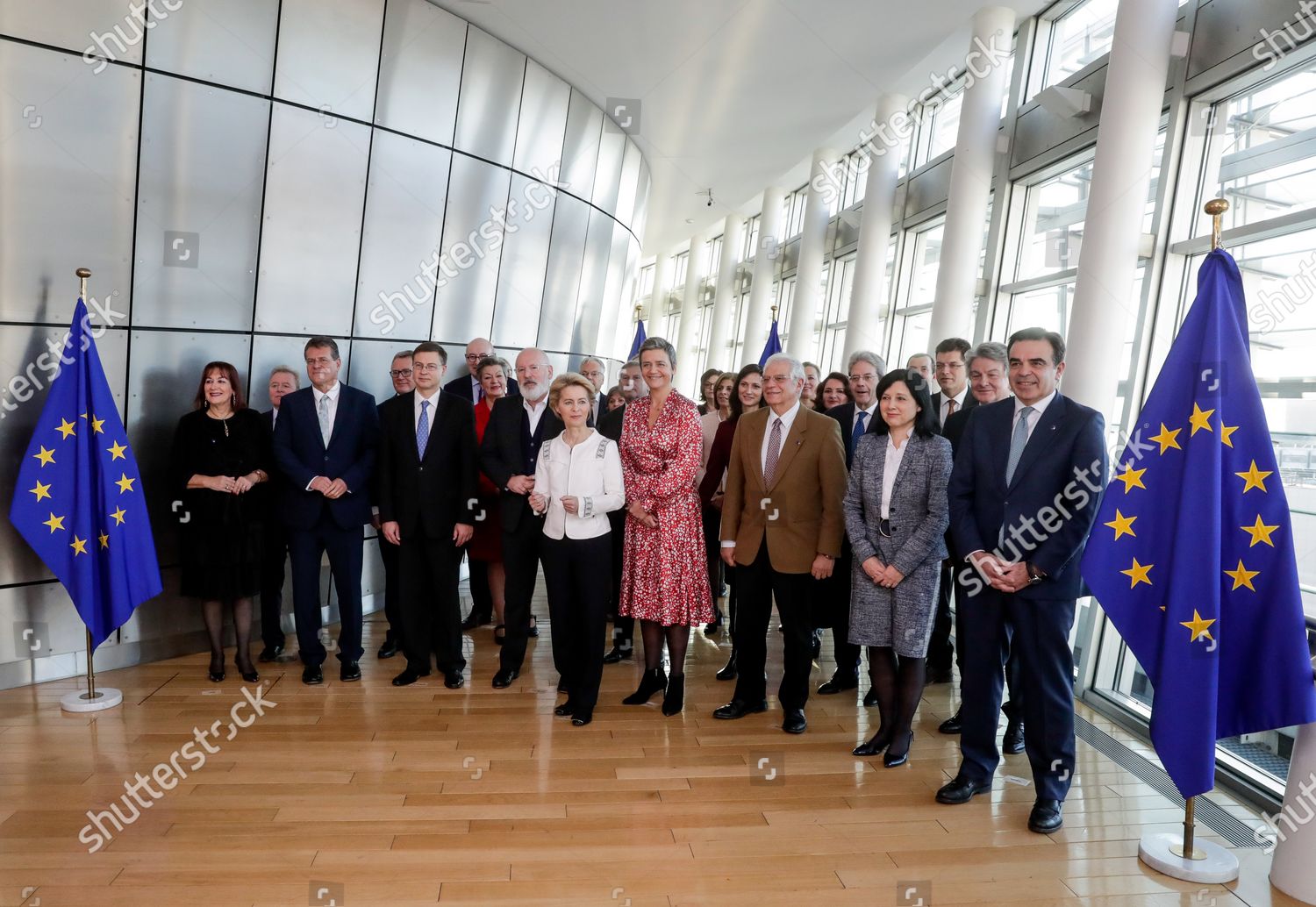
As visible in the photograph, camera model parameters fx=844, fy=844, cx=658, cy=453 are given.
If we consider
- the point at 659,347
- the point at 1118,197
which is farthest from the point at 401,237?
the point at 1118,197

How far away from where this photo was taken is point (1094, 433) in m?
3.10

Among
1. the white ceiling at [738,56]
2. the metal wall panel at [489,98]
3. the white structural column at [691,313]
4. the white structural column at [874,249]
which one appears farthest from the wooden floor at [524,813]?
the white structural column at [691,313]

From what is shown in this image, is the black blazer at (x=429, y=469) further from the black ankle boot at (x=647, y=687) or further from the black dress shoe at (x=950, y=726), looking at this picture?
the black dress shoe at (x=950, y=726)

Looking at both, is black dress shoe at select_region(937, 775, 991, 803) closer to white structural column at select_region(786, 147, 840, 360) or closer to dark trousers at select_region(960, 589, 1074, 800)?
dark trousers at select_region(960, 589, 1074, 800)

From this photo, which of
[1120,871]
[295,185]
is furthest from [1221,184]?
[295,185]

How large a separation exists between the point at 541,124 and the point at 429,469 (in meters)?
4.20

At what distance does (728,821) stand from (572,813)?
58 cm

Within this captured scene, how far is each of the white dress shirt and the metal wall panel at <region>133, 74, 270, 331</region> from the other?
2337mm

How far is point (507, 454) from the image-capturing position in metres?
4.41

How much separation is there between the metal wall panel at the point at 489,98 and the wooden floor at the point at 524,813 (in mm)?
4261

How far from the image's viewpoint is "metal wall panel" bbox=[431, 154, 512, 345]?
639cm

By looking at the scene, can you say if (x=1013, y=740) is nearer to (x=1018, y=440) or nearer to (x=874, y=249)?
(x=1018, y=440)

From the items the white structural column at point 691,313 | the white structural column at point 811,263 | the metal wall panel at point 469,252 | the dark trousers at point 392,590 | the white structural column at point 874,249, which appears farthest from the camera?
the white structural column at point 691,313

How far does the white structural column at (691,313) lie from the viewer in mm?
20141
